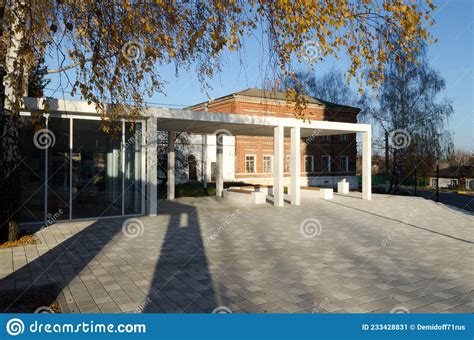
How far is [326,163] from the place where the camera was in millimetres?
39406

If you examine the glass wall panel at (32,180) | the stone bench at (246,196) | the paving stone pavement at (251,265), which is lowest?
the paving stone pavement at (251,265)

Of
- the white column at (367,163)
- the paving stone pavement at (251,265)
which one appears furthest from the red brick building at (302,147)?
the paving stone pavement at (251,265)

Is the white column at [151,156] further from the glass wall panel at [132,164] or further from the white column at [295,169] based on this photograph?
the white column at [295,169]

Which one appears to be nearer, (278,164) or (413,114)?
(278,164)

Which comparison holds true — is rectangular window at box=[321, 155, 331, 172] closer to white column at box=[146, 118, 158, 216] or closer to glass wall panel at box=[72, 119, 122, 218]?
white column at box=[146, 118, 158, 216]

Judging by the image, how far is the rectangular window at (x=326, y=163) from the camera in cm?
3906

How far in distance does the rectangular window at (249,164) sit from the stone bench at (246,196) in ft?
45.6

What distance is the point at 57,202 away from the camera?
11.7 metres

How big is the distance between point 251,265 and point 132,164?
7.42 metres

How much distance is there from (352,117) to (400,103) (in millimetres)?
11033

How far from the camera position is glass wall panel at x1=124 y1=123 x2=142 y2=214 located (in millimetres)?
12672

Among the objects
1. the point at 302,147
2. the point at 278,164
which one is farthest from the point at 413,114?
the point at 278,164

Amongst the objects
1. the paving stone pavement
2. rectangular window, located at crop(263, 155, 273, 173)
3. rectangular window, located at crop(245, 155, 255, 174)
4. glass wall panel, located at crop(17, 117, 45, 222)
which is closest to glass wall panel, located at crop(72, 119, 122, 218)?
glass wall panel, located at crop(17, 117, 45, 222)

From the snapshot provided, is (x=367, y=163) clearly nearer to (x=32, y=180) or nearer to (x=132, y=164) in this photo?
(x=132, y=164)
